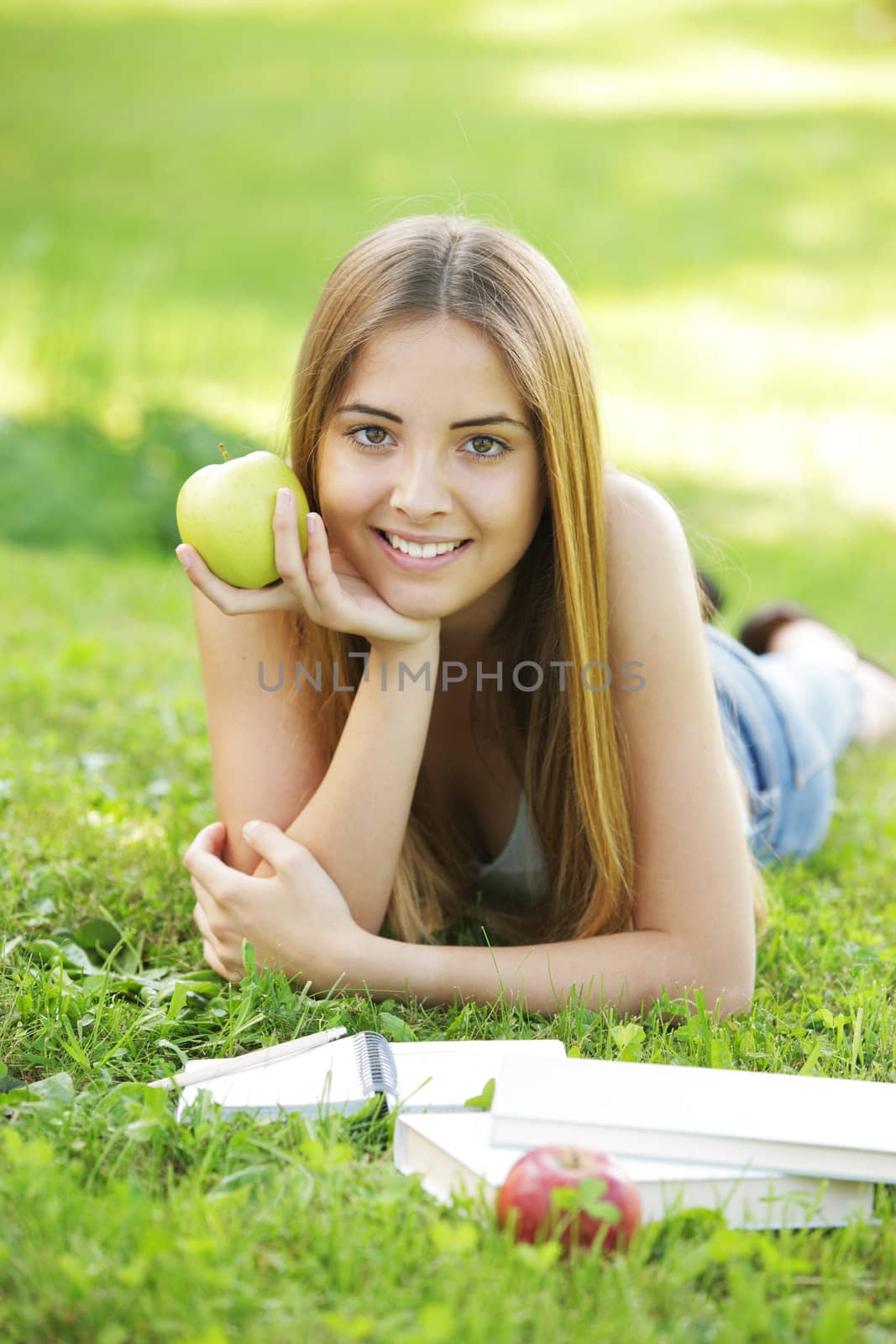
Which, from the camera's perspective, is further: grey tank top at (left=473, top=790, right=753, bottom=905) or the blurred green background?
the blurred green background

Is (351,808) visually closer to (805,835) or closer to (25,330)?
(805,835)

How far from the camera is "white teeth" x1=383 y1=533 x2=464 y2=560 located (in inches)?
96.4

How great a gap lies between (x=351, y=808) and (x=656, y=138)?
1820 centimetres

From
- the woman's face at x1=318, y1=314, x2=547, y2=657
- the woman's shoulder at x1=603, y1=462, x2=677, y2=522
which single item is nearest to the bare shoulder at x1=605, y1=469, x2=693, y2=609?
the woman's shoulder at x1=603, y1=462, x2=677, y2=522

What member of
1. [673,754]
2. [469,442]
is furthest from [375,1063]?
[469,442]

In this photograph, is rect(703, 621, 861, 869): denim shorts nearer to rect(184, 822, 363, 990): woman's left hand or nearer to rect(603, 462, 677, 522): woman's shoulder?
rect(603, 462, 677, 522): woman's shoulder

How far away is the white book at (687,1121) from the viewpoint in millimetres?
1848

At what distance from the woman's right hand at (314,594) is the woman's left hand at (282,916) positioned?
16.0 inches

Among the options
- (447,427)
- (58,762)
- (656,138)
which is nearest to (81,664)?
(58,762)

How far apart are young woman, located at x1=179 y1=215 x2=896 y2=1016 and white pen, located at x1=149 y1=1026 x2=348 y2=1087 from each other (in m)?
0.23

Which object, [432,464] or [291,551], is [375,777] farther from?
[432,464]

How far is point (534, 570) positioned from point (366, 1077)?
3.63 feet

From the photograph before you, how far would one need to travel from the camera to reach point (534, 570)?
109 inches

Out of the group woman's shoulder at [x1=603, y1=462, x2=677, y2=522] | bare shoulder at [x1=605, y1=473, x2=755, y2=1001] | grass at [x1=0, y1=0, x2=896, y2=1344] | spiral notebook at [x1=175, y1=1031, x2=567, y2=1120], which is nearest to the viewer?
grass at [x1=0, y1=0, x2=896, y2=1344]
